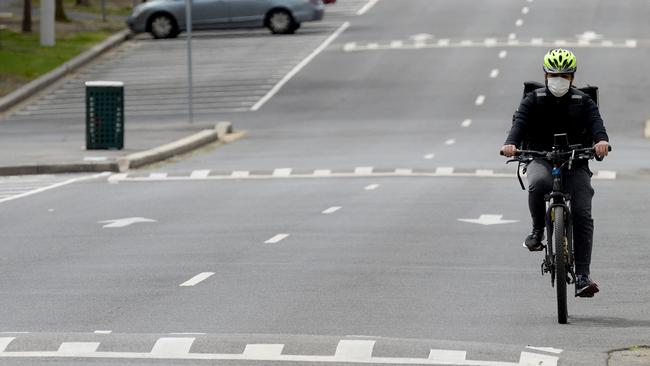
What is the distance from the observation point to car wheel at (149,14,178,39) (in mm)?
56344

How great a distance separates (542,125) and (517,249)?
4.43m

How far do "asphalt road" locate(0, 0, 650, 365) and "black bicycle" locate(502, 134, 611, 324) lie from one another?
38 centimetres

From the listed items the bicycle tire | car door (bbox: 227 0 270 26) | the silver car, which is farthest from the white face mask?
car door (bbox: 227 0 270 26)

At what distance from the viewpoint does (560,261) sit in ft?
37.9

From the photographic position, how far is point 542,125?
12.2 metres

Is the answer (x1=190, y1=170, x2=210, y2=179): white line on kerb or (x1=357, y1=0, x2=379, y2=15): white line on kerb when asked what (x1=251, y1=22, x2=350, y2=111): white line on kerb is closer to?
(x1=357, y1=0, x2=379, y2=15): white line on kerb

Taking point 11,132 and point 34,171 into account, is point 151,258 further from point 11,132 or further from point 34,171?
point 11,132

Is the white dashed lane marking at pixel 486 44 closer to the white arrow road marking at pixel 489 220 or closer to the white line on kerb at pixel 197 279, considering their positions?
the white arrow road marking at pixel 489 220

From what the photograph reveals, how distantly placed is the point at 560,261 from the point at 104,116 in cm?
2060

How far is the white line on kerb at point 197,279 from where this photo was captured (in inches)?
542

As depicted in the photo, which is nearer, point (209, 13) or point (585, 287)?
point (585, 287)

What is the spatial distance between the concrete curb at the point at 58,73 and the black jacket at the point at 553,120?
31.6 meters

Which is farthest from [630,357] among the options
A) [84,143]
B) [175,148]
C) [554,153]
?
[84,143]

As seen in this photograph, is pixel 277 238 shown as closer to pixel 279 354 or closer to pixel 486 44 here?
pixel 279 354
